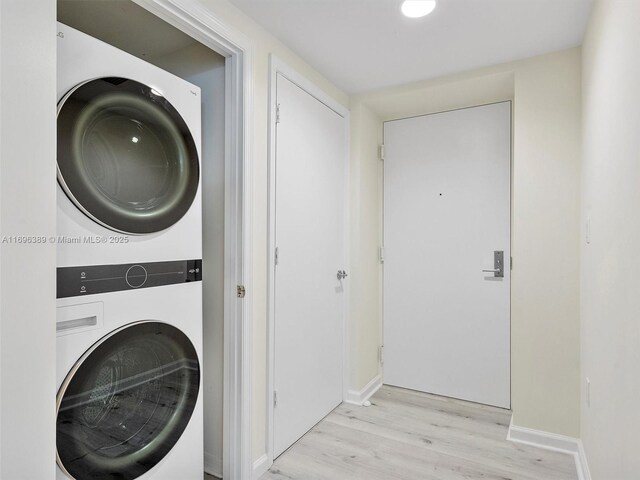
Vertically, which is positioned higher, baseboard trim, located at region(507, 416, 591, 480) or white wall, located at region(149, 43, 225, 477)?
white wall, located at region(149, 43, 225, 477)

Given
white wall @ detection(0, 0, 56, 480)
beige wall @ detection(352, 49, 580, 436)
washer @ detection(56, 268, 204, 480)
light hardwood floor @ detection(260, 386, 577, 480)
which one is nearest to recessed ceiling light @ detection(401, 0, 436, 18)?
beige wall @ detection(352, 49, 580, 436)

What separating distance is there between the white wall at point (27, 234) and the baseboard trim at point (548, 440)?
231 cm

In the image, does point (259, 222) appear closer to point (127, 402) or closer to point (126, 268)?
point (126, 268)

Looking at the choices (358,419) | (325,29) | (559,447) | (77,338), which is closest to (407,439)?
(358,419)

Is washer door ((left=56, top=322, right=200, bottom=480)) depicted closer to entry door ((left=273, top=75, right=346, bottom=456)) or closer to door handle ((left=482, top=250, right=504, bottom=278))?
entry door ((left=273, top=75, right=346, bottom=456))

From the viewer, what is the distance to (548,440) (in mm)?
2143

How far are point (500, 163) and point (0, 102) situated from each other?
9.08ft

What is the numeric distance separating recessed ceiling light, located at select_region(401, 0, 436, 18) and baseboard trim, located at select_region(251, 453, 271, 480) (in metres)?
2.29

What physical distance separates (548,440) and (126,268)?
94.3 inches

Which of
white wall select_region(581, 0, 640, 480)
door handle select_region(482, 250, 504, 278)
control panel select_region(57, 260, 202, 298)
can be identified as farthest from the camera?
door handle select_region(482, 250, 504, 278)

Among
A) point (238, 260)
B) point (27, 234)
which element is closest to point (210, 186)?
point (238, 260)

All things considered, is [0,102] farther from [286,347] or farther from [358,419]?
[358,419]

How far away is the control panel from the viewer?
1159mm

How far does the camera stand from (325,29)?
1926 mm
